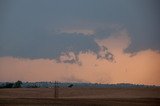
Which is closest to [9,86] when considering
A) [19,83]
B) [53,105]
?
[19,83]

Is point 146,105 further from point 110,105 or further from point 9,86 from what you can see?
point 9,86

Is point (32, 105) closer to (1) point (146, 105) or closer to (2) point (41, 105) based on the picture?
(2) point (41, 105)

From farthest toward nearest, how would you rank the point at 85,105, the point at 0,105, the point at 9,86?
1. the point at 9,86
2. the point at 85,105
3. the point at 0,105

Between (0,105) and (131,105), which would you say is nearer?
(0,105)

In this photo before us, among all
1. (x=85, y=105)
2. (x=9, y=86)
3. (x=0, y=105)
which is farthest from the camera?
(x=9, y=86)

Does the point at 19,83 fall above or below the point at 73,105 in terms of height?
above

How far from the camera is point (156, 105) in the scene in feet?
133

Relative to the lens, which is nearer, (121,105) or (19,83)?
(121,105)

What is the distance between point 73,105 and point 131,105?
516 cm

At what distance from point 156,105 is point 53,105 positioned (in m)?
8.59

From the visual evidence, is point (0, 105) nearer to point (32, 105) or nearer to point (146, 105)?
point (32, 105)

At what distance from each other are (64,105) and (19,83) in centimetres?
7654

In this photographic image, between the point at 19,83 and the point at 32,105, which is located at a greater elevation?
the point at 19,83

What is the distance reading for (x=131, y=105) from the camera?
43.8 metres
